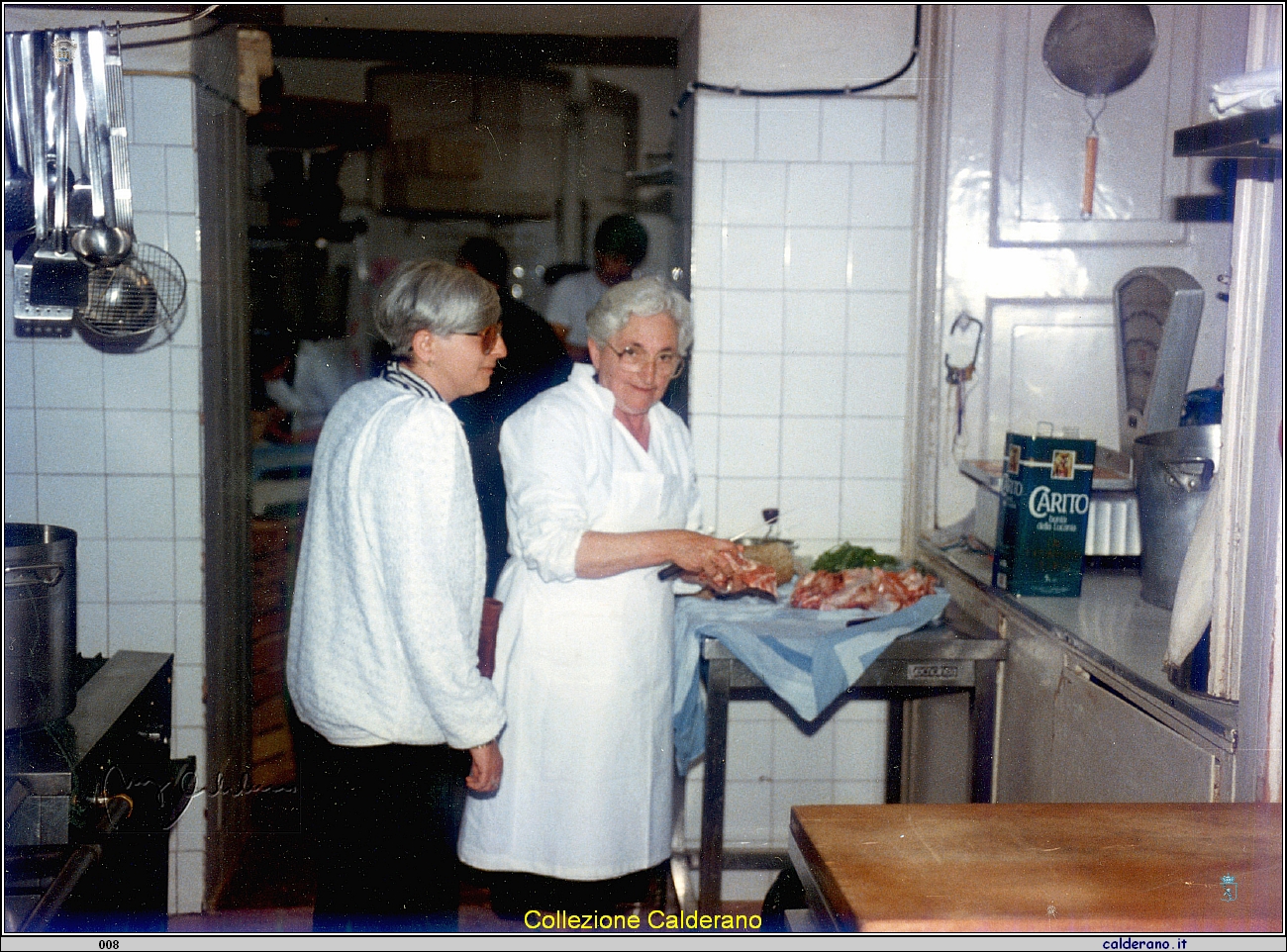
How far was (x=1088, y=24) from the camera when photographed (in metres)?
2.85

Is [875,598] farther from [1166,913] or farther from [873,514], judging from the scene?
[1166,913]

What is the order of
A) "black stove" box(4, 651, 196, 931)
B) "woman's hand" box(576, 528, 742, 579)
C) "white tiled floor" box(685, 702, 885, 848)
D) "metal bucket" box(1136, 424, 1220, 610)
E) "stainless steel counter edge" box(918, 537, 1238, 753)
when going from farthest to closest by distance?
"white tiled floor" box(685, 702, 885, 848) < "woman's hand" box(576, 528, 742, 579) < "metal bucket" box(1136, 424, 1220, 610) < "stainless steel counter edge" box(918, 537, 1238, 753) < "black stove" box(4, 651, 196, 931)

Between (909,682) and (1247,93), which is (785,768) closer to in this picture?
(909,682)

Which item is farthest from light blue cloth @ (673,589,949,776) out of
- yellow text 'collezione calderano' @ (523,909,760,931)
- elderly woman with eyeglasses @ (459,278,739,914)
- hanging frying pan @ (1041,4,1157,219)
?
hanging frying pan @ (1041,4,1157,219)

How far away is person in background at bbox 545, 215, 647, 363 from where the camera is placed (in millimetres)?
3385

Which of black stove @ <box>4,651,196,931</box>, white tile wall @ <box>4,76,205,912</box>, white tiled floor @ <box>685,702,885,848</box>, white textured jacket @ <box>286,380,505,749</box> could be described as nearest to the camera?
black stove @ <box>4,651,196,931</box>

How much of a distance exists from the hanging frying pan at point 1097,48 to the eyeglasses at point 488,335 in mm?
1750

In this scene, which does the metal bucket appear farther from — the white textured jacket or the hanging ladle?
the hanging ladle

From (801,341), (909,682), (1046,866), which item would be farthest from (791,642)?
(1046,866)

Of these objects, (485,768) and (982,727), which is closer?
(485,768)

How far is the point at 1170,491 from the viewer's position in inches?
88.6

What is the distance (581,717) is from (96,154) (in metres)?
1.50

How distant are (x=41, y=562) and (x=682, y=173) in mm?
2100

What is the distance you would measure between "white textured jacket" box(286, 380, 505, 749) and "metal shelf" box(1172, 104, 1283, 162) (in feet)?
3.96
